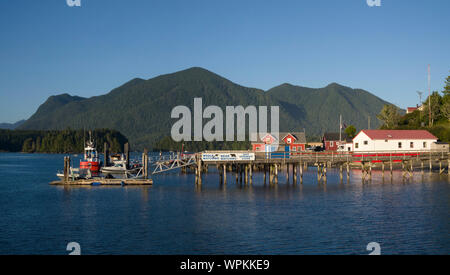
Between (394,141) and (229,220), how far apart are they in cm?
5665

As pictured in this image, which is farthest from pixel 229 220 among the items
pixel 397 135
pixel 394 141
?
pixel 397 135

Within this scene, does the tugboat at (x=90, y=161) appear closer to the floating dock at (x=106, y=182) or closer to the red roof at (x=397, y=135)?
the floating dock at (x=106, y=182)

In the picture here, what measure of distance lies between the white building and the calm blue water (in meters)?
23.8

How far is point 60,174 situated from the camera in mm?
75188

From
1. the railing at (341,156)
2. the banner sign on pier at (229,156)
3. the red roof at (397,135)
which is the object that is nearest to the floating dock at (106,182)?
the banner sign on pier at (229,156)

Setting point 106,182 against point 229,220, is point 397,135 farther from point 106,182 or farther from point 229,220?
point 229,220

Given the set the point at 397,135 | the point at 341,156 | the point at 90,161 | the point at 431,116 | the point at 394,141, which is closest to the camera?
the point at 341,156

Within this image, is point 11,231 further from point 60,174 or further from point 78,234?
point 60,174

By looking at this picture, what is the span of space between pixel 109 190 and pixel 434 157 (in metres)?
49.0

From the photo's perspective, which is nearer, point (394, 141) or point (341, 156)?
point (341, 156)

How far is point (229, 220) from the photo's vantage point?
41.0m

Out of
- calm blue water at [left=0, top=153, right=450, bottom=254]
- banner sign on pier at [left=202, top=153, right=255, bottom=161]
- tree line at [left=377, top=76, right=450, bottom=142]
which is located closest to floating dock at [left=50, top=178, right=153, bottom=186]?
calm blue water at [left=0, top=153, right=450, bottom=254]

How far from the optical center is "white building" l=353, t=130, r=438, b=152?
287 feet

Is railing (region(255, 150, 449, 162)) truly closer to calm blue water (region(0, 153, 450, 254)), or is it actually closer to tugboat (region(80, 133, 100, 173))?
calm blue water (region(0, 153, 450, 254))
